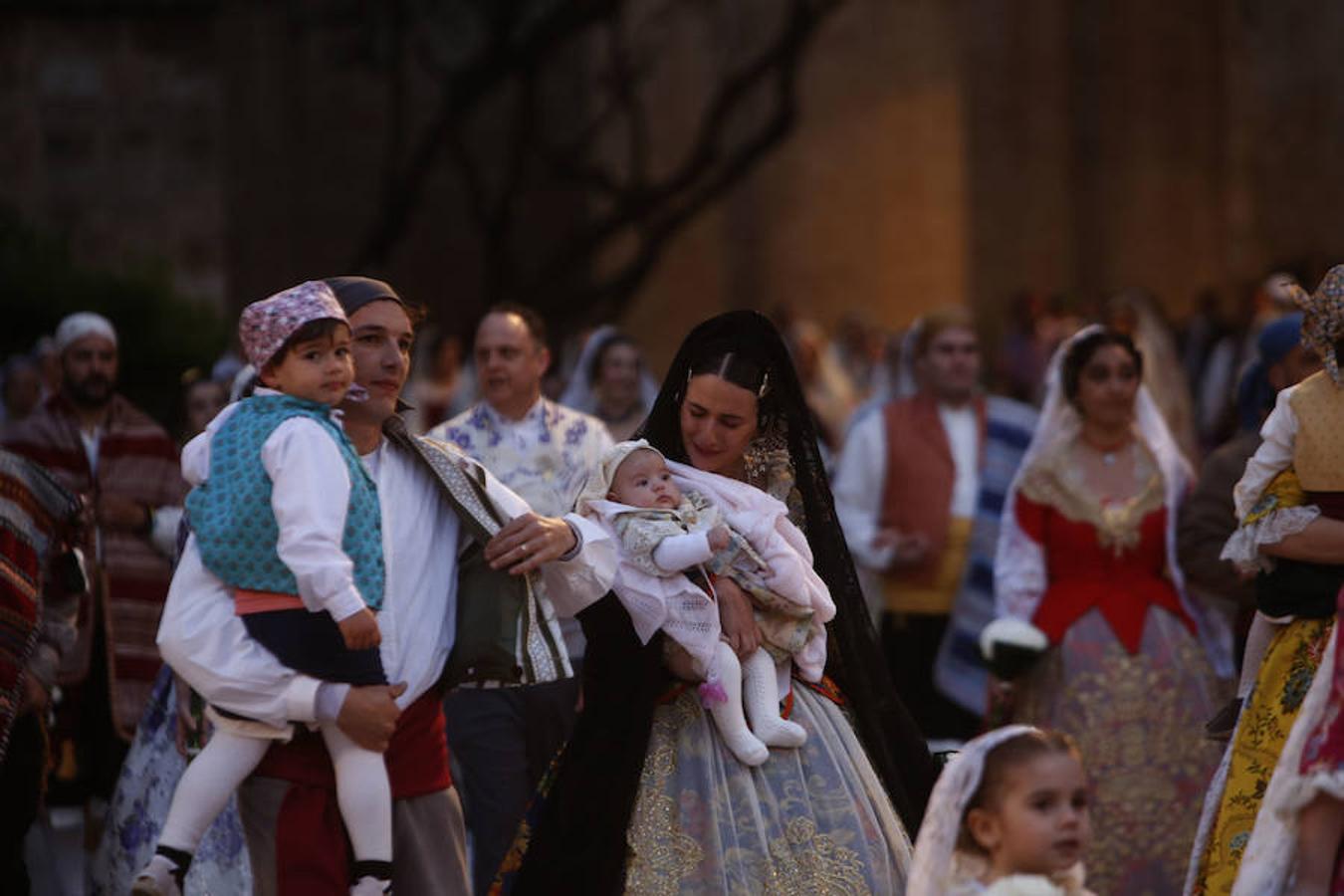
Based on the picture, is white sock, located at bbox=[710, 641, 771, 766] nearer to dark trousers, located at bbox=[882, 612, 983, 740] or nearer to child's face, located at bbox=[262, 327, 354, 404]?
child's face, located at bbox=[262, 327, 354, 404]

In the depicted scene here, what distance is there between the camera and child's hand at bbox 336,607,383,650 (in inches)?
198

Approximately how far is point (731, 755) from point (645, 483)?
0.71m

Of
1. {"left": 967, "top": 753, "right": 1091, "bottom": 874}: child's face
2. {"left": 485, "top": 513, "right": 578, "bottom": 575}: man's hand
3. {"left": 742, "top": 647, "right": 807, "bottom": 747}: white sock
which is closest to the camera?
{"left": 967, "top": 753, "right": 1091, "bottom": 874}: child's face

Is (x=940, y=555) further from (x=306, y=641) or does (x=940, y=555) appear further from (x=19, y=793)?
(x=306, y=641)

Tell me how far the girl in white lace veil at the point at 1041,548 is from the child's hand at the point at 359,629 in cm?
363

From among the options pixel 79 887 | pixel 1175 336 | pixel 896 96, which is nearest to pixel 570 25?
pixel 896 96

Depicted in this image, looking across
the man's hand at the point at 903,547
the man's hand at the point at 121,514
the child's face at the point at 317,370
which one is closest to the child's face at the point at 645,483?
the child's face at the point at 317,370

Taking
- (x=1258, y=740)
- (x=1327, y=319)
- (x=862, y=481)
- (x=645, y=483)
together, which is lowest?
(x=1258, y=740)

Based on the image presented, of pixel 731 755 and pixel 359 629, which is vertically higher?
pixel 359 629

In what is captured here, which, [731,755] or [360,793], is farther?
[731,755]

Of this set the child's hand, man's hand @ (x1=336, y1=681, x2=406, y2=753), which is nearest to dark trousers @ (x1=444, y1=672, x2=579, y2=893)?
man's hand @ (x1=336, y1=681, x2=406, y2=753)

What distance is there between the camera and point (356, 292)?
5.73 m

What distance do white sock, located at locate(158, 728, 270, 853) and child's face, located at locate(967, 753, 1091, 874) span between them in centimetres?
175

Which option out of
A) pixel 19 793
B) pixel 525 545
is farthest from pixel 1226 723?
pixel 19 793
